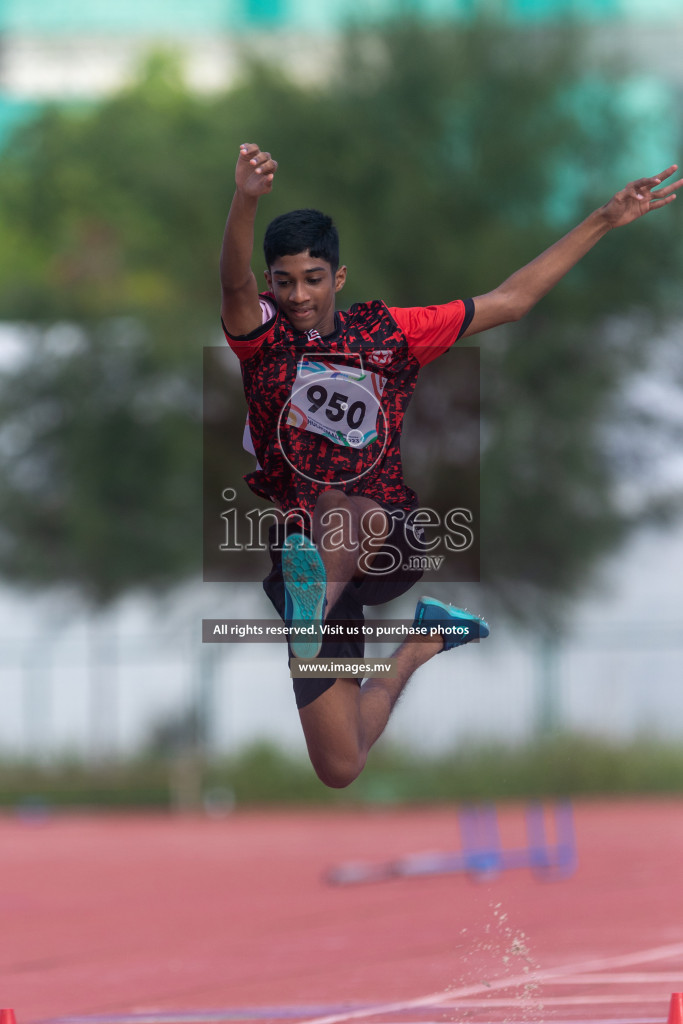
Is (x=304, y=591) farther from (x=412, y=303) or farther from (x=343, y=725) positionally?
(x=412, y=303)

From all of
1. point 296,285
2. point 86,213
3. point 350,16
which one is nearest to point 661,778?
point 350,16

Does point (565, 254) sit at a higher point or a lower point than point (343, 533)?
higher

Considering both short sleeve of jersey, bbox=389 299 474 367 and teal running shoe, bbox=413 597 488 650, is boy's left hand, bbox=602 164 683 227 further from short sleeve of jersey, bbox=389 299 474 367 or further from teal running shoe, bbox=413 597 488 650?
Result: teal running shoe, bbox=413 597 488 650

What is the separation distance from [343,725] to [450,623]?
62 cm

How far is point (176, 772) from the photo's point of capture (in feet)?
69.6

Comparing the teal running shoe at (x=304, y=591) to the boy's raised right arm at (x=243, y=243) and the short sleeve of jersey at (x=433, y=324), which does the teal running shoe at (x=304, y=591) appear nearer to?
the boy's raised right arm at (x=243, y=243)

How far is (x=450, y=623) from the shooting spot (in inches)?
221

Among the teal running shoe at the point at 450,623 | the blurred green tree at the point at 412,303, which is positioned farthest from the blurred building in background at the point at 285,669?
the teal running shoe at the point at 450,623

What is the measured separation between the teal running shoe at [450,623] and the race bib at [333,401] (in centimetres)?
71

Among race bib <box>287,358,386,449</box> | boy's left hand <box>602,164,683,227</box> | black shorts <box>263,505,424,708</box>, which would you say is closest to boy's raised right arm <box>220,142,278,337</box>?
race bib <box>287,358,386,449</box>

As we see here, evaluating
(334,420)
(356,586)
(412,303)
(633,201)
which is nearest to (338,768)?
(356,586)

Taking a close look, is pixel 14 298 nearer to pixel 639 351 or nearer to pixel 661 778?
pixel 639 351

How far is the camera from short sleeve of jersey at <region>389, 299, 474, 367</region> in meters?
5.45

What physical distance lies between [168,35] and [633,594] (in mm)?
28467
